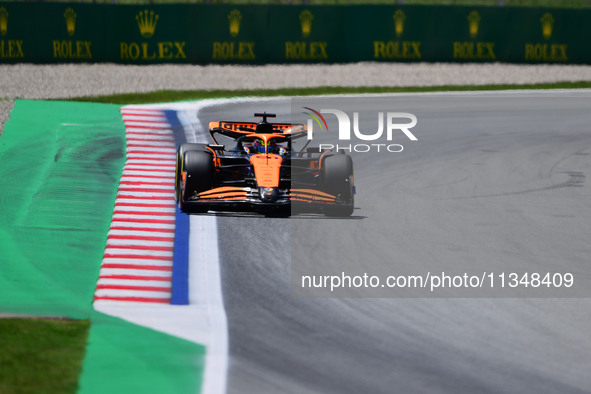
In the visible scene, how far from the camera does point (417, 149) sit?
1372 cm

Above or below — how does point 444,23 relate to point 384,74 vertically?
above

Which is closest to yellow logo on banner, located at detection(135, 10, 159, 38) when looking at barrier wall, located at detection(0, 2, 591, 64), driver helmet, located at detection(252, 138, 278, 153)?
barrier wall, located at detection(0, 2, 591, 64)

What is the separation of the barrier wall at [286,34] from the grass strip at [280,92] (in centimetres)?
294

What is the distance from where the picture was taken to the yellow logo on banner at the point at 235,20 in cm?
2280

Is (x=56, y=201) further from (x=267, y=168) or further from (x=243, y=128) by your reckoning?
(x=267, y=168)

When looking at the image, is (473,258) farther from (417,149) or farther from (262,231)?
(417,149)

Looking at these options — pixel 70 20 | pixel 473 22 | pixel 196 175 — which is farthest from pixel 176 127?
pixel 473 22

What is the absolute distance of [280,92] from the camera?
19.6 m

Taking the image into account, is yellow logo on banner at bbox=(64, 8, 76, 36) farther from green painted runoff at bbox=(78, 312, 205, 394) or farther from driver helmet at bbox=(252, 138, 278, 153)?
green painted runoff at bbox=(78, 312, 205, 394)

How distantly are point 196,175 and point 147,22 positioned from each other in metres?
14.2

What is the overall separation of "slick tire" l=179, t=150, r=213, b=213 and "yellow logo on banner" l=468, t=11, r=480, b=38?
17.2 m

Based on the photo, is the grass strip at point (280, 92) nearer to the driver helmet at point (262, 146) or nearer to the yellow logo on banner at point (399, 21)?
the yellow logo on banner at point (399, 21)

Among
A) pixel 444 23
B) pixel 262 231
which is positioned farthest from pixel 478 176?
pixel 444 23

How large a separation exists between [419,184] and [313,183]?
242cm
